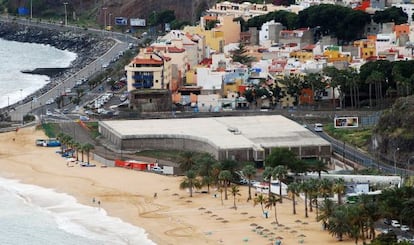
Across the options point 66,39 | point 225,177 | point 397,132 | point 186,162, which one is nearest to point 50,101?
point 186,162

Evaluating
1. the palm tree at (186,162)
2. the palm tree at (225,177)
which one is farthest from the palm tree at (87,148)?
the palm tree at (225,177)

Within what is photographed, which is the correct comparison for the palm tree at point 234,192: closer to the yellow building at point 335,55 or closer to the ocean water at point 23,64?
the yellow building at point 335,55

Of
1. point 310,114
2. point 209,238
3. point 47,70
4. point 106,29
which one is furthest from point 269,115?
point 106,29

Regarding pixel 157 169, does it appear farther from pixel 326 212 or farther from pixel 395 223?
pixel 395 223

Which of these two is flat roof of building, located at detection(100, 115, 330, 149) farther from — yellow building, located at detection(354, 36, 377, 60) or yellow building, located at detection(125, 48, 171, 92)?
yellow building, located at detection(354, 36, 377, 60)

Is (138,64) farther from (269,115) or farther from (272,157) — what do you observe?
(272,157)

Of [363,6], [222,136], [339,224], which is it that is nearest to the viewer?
[339,224]

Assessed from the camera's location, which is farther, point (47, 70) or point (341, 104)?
point (47, 70)
